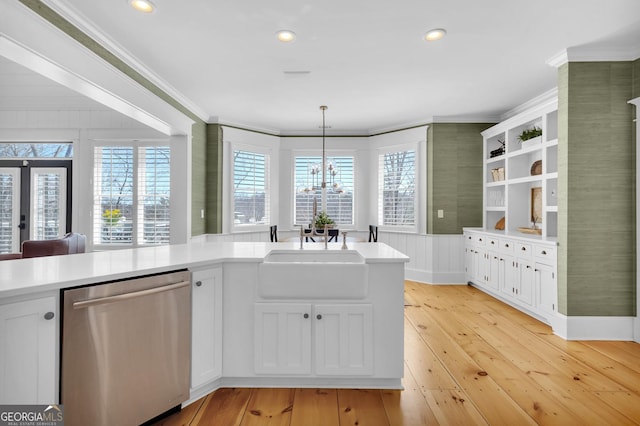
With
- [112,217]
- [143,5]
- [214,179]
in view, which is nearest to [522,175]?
[214,179]

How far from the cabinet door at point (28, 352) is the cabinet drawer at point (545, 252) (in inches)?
157

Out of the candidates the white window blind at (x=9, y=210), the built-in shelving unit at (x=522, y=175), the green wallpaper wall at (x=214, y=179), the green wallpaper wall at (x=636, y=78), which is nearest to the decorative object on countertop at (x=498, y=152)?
the built-in shelving unit at (x=522, y=175)

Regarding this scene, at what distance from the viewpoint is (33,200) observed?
17.0 ft

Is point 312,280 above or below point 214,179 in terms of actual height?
below

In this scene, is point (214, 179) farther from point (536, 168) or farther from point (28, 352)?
point (536, 168)

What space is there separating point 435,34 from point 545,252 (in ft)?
8.09

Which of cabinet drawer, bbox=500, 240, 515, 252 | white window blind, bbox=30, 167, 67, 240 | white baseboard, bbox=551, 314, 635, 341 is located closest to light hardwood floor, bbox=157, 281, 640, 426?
white baseboard, bbox=551, 314, 635, 341

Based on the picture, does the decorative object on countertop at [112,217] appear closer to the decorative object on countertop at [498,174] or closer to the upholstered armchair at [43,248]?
the upholstered armchair at [43,248]

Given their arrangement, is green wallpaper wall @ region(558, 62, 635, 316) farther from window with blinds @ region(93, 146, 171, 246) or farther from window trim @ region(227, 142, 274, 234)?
window with blinds @ region(93, 146, 171, 246)

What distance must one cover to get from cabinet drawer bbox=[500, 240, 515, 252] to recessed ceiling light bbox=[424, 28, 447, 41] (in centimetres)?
259

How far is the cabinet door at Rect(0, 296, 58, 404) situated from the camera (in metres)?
1.31

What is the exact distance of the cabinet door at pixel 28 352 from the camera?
1.31 metres

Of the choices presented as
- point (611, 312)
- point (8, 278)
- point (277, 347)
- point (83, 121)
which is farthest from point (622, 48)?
point (83, 121)

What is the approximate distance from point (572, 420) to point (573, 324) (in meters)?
1.56
